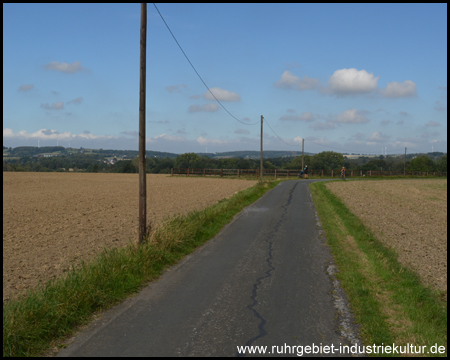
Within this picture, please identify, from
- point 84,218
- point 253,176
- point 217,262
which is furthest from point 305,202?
point 253,176

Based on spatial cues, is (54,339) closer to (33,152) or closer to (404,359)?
(404,359)

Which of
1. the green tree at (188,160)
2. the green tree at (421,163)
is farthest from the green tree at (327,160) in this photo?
the green tree at (188,160)

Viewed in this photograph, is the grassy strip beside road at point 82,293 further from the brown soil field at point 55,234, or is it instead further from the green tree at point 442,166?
the green tree at point 442,166

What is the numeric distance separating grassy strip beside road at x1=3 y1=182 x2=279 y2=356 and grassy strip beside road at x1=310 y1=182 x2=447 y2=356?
401cm

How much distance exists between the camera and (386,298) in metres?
6.38

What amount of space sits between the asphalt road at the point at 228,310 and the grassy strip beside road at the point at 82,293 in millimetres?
288

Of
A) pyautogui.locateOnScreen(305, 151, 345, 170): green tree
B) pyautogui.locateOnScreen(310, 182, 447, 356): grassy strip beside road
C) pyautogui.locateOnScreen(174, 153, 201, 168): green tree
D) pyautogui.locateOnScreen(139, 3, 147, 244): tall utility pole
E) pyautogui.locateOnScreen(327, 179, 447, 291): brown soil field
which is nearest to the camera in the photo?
Answer: pyautogui.locateOnScreen(310, 182, 447, 356): grassy strip beside road

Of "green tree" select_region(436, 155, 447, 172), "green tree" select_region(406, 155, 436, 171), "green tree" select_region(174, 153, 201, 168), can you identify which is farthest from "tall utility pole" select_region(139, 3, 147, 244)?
"green tree" select_region(406, 155, 436, 171)

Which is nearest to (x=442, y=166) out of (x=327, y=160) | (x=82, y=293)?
(x=327, y=160)

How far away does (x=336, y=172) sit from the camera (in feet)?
229

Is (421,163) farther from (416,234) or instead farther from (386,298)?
(386,298)

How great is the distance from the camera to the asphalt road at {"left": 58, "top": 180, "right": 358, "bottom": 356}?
468cm

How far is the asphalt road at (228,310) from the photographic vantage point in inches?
184

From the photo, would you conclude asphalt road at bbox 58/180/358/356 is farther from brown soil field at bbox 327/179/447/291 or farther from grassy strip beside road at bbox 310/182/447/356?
brown soil field at bbox 327/179/447/291
